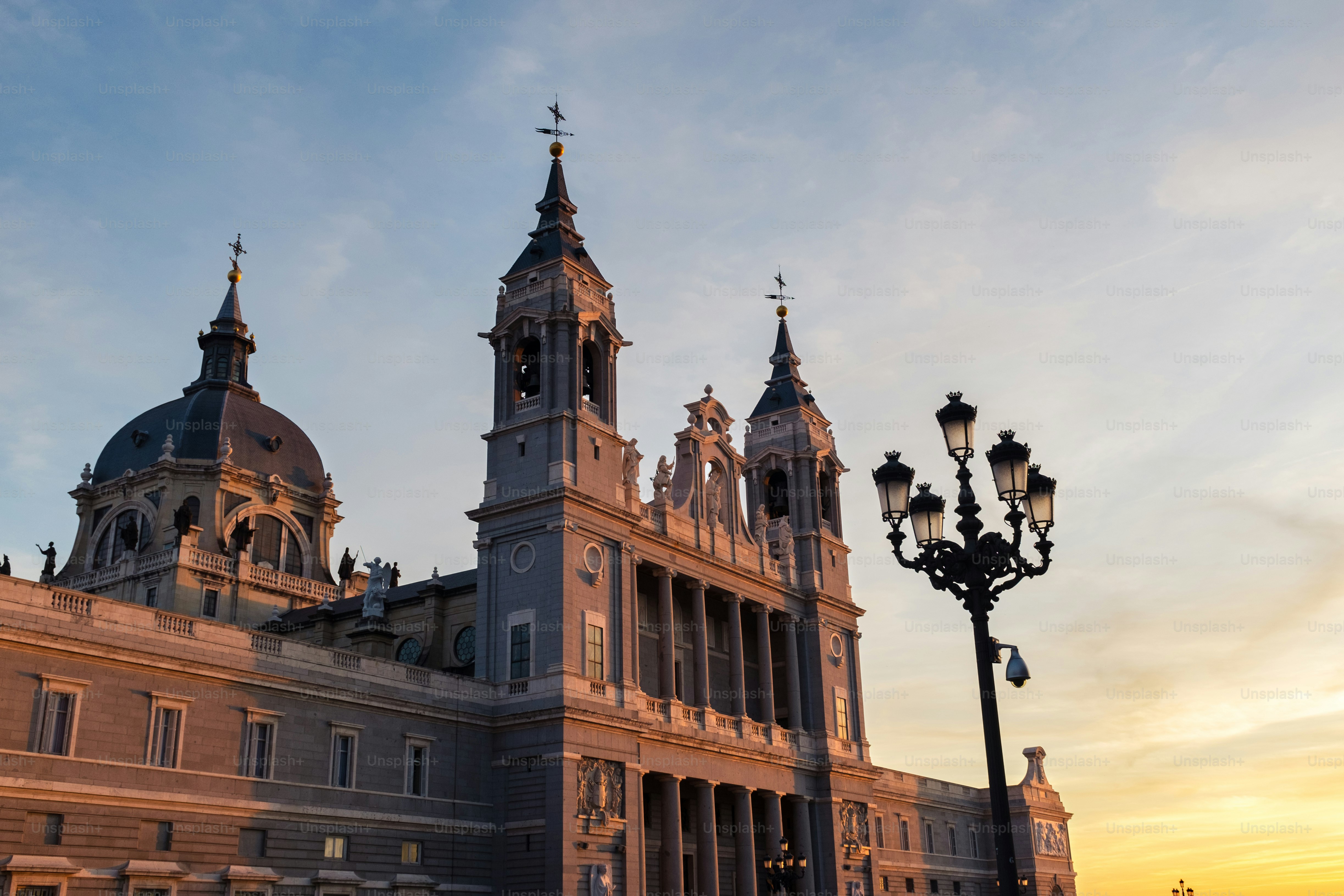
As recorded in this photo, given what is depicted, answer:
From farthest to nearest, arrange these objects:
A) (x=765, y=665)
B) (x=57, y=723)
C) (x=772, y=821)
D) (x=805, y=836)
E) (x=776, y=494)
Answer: (x=776, y=494)
(x=765, y=665)
(x=805, y=836)
(x=772, y=821)
(x=57, y=723)

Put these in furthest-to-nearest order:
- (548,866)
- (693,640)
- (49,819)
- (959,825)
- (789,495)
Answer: (959,825) → (789,495) → (693,640) → (548,866) → (49,819)

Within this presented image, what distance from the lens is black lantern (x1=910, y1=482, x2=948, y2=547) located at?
67.7ft

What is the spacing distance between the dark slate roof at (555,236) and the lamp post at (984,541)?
35883 mm

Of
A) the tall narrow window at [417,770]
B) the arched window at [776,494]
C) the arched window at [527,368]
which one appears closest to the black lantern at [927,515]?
the tall narrow window at [417,770]

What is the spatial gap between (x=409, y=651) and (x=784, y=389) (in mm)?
26264

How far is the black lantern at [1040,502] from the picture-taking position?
20297mm

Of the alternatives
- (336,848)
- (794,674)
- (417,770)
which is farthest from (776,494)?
(336,848)

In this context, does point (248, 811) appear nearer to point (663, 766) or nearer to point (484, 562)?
point (484, 562)

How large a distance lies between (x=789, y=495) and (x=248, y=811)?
37898mm

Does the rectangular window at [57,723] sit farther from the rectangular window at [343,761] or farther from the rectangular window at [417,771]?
the rectangular window at [417,771]

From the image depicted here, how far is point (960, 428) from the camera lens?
68.1 ft

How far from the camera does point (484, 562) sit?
51.2 meters

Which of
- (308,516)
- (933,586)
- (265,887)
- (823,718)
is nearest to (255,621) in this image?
(308,516)

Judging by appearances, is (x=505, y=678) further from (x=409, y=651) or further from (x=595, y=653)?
(x=409, y=651)
